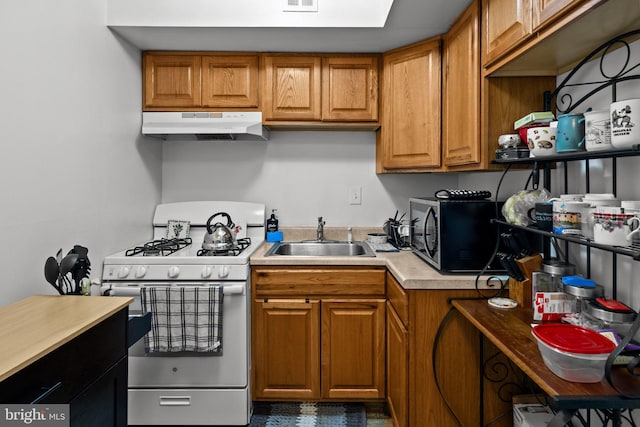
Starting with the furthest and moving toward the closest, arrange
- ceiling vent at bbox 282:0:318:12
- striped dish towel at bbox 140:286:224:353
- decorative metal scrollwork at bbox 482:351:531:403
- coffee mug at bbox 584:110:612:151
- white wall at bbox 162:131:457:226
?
white wall at bbox 162:131:457:226 → ceiling vent at bbox 282:0:318:12 → striped dish towel at bbox 140:286:224:353 → decorative metal scrollwork at bbox 482:351:531:403 → coffee mug at bbox 584:110:612:151

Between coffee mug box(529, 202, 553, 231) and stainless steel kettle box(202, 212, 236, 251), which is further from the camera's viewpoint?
stainless steel kettle box(202, 212, 236, 251)

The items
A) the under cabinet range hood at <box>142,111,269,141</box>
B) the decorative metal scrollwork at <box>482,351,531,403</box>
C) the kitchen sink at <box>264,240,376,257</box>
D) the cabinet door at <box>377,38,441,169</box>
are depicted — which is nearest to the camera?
the decorative metal scrollwork at <box>482,351,531,403</box>

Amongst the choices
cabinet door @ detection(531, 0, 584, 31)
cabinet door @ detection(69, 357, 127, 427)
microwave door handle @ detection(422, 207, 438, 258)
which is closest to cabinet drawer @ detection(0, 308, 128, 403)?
cabinet door @ detection(69, 357, 127, 427)

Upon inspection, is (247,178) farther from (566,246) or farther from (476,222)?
(566,246)

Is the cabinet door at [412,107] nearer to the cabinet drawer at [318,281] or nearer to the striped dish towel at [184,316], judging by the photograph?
the cabinet drawer at [318,281]

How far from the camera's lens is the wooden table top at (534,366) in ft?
2.66

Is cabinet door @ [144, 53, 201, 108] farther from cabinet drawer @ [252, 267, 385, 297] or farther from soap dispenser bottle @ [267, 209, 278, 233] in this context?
cabinet drawer @ [252, 267, 385, 297]

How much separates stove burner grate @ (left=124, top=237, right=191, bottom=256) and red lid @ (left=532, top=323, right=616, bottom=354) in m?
1.84

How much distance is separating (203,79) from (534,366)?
2287mm

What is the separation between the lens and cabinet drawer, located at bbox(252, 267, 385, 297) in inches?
80.1

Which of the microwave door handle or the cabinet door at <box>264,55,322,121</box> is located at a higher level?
the cabinet door at <box>264,55,322,121</box>

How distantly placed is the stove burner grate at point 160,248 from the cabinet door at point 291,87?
978 mm

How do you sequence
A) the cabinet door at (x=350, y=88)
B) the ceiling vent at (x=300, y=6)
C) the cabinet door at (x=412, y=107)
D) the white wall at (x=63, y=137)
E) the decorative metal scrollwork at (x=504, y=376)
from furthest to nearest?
the cabinet door at (x=350, y=88) < the cabinet door at (x=412, y=107) < the ceiling vent at (x=300, y=6) < the decorative metal scrollwork at (x=504, y=376) < the white wall at (x=63, y=137)

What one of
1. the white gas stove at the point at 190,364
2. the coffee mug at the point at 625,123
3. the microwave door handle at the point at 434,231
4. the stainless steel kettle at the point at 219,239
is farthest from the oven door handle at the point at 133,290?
the coffee mug at the point at 625,123
